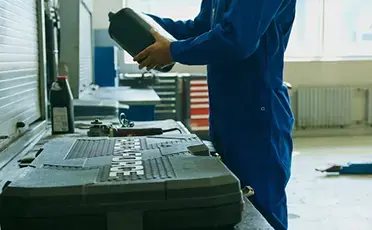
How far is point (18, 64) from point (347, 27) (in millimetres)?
5277

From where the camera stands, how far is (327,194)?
3607 mm

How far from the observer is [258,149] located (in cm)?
137

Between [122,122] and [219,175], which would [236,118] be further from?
[219,175]

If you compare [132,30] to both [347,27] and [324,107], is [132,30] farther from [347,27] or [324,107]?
[347,27]

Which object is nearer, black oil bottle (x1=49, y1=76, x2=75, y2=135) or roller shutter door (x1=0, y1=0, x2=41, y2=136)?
roller shutter door (x1=0, y1=0, x2=41, y2=136)

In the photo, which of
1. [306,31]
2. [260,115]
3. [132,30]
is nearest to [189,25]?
[132,30]

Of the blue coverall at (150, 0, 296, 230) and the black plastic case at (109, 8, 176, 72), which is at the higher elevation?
the black plastic case at (109, 8, 176, 72)

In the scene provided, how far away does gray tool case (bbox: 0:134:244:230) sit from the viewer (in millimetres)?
708

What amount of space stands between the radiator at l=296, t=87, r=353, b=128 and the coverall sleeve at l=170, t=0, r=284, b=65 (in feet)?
16.8

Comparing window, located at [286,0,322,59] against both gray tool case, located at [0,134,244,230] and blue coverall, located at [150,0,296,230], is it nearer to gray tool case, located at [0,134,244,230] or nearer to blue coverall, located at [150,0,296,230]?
blue coverall, located at [150,0,296,230]

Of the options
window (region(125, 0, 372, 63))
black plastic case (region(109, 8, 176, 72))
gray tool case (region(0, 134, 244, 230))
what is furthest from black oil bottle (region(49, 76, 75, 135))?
window (region(125, 0, 372, 63))

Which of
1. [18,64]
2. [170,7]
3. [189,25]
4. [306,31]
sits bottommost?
[18,64]

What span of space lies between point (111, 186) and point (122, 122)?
3.35 ft

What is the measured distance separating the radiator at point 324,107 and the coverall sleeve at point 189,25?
15.2 ft
